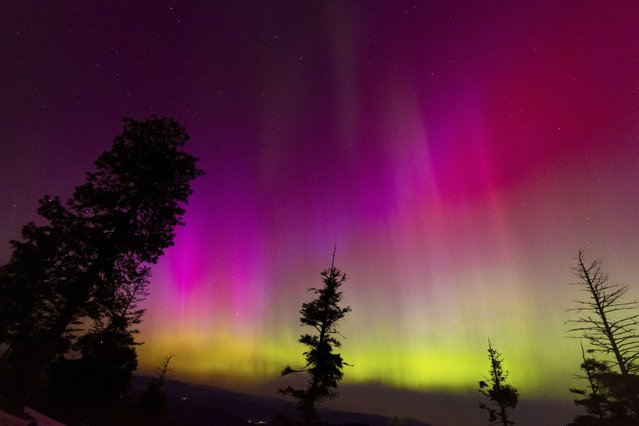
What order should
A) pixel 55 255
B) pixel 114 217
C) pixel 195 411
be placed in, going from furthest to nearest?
1. pixel 195 411
2. pixel 114 217
3. pixel 55 255

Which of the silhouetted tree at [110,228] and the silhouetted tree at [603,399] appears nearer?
the silhouetted tree at [110,228]

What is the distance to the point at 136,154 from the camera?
17078 mm

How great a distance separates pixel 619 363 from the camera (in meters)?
17.4

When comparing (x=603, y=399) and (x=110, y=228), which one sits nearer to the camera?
(x=110, y=228)

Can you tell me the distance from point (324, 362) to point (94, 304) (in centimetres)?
1300

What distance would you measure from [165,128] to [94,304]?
364 inches

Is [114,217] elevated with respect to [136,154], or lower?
lower

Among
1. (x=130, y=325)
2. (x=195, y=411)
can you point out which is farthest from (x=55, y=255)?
(x=195, y=411)

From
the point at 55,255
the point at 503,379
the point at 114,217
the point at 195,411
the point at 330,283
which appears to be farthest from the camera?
the point at 195,411

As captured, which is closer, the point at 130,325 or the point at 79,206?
the point at 79,206

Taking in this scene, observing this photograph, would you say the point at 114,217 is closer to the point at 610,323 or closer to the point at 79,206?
the point at 79,206

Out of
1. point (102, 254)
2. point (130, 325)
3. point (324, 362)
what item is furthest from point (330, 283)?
point (130, 325)

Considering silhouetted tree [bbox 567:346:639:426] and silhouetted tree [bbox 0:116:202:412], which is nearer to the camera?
silhouetted tree [bbox 0:116:202:412]

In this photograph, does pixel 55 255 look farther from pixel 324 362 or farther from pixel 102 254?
pixel 324 362
